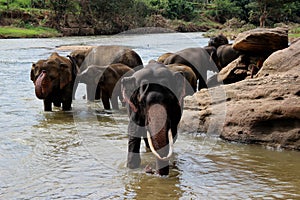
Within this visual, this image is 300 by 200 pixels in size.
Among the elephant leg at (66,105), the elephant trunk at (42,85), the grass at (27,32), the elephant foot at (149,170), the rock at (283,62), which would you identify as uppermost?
the grass at (27,32)

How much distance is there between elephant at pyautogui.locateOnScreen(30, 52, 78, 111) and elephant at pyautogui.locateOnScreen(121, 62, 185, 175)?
4.28m

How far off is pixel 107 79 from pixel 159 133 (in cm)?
556

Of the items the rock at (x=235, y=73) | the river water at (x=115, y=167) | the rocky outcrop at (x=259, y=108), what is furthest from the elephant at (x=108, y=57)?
the rocky outcrop at (x=259, y=108)

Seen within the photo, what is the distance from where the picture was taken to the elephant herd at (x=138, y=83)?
5742 mm

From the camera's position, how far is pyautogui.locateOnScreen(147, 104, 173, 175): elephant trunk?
220 inches

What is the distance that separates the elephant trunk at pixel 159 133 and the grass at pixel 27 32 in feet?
152

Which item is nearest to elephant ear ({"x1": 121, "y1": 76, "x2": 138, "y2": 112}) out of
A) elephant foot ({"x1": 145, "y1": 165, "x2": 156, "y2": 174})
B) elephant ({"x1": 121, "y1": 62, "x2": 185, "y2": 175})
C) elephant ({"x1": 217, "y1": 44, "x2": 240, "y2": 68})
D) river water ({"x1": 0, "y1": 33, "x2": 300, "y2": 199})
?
elephant ({"x1": 121, "y1": 62, "x2": 185, "y2": 175})

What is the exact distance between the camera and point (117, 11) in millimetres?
73875

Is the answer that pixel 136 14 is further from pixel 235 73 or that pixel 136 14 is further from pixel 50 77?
pixel 50 77

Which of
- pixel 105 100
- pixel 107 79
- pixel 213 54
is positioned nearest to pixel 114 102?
pixel 105 100

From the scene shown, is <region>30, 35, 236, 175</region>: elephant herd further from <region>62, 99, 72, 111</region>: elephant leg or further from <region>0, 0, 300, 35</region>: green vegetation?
<region>0, 0, 300, 35</region>: green vegetation

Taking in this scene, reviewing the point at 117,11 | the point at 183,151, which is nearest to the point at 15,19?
the point at 117,11

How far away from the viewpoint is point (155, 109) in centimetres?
562

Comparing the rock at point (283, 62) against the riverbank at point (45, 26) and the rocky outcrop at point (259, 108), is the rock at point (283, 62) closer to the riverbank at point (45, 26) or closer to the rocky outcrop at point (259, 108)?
the rocky outcrop at point (259, 108)
